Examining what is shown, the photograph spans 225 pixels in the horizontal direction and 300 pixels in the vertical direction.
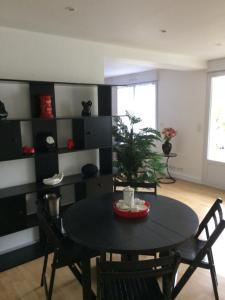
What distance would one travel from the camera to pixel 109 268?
1.29 metres

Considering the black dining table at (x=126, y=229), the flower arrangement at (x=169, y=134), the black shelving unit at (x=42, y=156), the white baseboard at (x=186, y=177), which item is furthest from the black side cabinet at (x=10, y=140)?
the white baseboard at (x=186, y=177)

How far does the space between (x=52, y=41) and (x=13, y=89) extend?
0.74 metres

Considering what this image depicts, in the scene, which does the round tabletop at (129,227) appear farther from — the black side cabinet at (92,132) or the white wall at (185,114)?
the white wall at (185,114)

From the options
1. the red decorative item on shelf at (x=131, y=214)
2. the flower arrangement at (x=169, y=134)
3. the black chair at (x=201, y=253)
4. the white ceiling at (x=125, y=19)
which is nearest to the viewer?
the black chair at (x=201, y=253)

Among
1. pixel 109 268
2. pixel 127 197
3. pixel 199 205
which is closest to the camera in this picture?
pixel 109 268

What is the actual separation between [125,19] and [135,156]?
177 centimetres

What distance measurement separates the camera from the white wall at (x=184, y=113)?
5.07 meters

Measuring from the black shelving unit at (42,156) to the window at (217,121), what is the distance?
2577mm

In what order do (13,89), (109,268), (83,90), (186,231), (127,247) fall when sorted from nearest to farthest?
1. (109,268)
2. (127,247)
3. (186,231)
4. (13,89)
5. (83,90)

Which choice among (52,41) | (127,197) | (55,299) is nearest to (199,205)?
(127,197)

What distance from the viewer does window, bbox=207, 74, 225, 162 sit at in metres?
4.75

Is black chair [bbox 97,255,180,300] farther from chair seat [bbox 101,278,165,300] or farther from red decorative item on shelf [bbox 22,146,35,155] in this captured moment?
red decorative item on shelf [bbox 22,146,35,155]

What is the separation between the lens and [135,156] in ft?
11.5

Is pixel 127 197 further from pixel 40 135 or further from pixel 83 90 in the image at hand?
pixel 83 90
